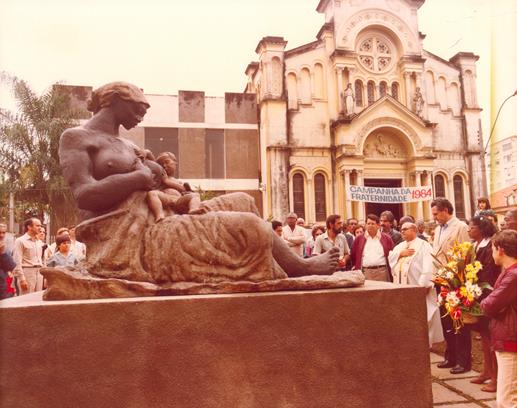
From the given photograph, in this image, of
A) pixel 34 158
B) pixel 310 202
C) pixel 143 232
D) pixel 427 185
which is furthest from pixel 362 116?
pixel 143 232

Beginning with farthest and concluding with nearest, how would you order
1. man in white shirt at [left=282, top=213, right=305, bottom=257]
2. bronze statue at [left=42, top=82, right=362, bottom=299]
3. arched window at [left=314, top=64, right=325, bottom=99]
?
arched window at [left=314, top=64, right=325, bottom=99]
man in white shirt at [left=282, top=213, right=305, bottom=257]
bronze statue at [left=42, top=82, right=362, bottom=299]

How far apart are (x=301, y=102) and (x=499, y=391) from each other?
76.2ft

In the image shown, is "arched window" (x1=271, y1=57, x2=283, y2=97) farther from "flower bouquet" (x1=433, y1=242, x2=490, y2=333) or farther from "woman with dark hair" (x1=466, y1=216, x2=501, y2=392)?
"flower bouquet" (x1=433, y1=242, x2=490, y2=333)

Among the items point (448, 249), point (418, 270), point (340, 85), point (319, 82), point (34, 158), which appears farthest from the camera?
point (319, 82)

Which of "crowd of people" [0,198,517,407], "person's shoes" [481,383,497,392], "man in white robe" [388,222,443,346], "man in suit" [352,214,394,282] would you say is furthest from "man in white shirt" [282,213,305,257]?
"person's shoes" [481,383,497,392]

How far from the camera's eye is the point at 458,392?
4102 mm

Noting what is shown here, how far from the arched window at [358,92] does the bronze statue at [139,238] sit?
79.3 ft

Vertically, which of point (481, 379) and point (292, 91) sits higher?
point (292, 91)

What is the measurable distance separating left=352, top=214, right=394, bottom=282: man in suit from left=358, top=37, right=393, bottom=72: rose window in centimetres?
2172

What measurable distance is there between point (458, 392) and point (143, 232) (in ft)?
10.2

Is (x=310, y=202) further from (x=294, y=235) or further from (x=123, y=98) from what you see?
(x=123, y=98)

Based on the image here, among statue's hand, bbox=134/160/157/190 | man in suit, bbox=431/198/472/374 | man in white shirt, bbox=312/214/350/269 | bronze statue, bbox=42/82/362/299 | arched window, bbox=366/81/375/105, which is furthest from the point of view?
arched window, bbox=366/81/375/105

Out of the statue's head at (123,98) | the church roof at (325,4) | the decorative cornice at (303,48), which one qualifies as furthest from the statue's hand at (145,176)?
the church roof at (325,4)

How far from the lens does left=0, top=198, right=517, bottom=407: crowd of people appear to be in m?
3.37
